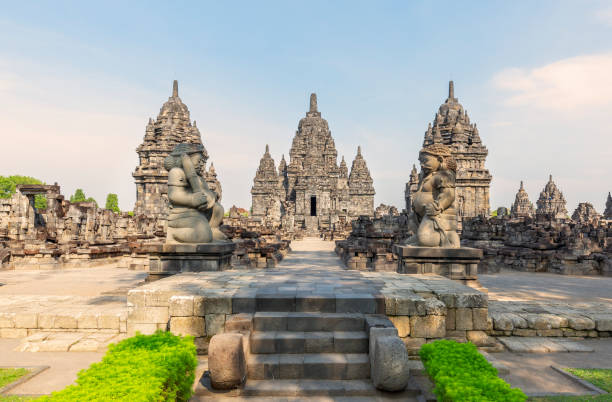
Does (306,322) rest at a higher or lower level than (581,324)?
higher

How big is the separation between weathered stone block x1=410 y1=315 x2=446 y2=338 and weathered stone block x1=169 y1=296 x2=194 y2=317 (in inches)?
96.7

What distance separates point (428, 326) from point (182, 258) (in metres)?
4.26

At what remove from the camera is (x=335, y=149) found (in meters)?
54.4

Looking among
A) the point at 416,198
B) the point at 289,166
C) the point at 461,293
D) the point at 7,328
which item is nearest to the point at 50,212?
the point at 7,328

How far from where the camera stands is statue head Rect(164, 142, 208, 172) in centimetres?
646

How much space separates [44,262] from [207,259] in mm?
8678

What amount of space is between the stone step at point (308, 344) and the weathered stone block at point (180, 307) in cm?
83

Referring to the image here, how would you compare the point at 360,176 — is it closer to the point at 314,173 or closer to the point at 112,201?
the point at 314,173

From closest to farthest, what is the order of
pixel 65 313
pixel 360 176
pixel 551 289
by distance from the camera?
pixel 65 313, pixel 551 289, pixel 360 176

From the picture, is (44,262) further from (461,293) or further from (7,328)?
(461,293)

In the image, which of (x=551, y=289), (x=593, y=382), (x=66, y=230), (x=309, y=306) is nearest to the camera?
(x=593, y=382)

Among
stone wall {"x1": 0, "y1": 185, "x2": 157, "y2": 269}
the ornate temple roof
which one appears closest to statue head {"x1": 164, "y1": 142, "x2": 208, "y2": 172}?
stone wall {"x1": 0, "y1": 185, "x2": 157, "y2": 269}

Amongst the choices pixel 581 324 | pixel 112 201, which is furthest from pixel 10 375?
pixel 112 201

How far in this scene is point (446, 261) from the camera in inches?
249
